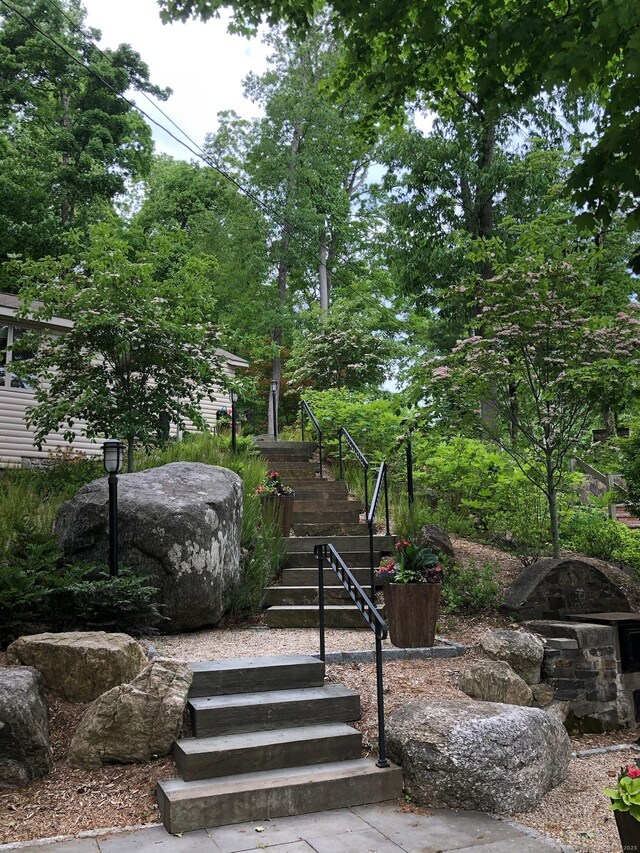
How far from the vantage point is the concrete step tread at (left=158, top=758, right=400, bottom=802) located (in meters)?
3.62

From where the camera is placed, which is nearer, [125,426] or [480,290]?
[480,290]

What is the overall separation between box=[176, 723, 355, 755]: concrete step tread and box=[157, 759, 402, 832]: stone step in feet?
0.51

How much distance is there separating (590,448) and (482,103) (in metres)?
4.13

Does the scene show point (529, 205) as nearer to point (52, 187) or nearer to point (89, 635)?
point (52, 187)

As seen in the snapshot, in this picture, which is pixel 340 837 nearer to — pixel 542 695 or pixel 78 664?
pixel 78 664

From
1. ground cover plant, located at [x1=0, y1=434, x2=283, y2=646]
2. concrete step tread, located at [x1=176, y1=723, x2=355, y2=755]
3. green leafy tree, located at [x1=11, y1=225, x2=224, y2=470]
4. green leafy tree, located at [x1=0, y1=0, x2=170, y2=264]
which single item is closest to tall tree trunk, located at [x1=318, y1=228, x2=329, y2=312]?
green leafy tree, located at [x1=0, y1=0, x2=170, y2=264]

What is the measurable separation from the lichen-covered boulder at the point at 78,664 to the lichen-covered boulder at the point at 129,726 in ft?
1.05

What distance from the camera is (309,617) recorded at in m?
6.87

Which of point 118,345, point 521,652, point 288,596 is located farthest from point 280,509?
point 521,652

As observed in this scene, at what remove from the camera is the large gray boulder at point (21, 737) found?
3.78 m

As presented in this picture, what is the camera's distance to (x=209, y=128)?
87.2ft

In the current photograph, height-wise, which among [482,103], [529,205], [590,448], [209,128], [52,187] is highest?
[209,128]

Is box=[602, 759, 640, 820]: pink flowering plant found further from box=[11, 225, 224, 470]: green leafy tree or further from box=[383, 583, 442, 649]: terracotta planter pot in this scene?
box=[11, 225, 224, 470]: green leafy tree

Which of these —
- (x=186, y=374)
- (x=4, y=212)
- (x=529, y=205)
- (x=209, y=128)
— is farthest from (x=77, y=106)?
(x=186, y=374)
